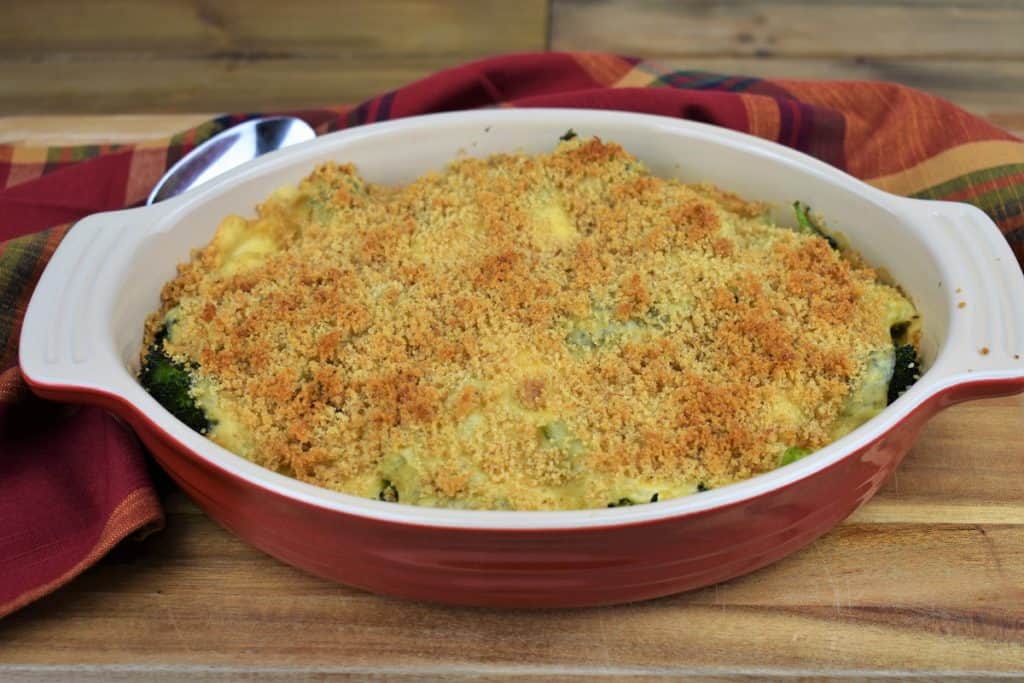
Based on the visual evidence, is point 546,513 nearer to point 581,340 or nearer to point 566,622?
point 566,622

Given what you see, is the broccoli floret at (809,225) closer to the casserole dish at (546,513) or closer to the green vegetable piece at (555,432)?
the casserole dish at (546,513)

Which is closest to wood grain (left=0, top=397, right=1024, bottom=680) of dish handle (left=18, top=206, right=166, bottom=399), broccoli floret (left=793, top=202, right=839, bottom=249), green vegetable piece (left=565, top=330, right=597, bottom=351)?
dish handle (left=18, top=206, right=166, bottom=399)

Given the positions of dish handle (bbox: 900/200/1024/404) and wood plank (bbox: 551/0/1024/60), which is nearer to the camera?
dish handle (bbox: 900/200/1024/404)

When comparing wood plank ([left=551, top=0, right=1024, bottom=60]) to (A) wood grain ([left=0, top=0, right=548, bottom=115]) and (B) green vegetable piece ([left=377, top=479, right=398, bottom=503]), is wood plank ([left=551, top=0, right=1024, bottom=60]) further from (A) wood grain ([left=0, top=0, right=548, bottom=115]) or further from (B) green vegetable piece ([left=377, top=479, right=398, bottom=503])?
(B) green vegetable piece ([left=377, top=479, right=398, bottom=503])

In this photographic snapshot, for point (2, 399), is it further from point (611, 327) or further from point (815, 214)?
point (815, 214)

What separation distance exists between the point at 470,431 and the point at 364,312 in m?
0.32

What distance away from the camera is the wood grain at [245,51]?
3736 mm

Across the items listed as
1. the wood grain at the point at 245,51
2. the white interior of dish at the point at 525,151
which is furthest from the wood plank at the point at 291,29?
the white interior of dish at the point at 525,151

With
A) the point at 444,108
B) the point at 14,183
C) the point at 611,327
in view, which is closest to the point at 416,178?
the point at 444,108

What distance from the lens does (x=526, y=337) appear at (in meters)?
1.82

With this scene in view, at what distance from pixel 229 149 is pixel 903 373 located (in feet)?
5.32

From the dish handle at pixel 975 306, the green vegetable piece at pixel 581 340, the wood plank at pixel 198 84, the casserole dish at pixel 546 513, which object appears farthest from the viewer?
the wood plank at pixel 198 84

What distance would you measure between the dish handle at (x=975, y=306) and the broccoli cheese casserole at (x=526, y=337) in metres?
0.14

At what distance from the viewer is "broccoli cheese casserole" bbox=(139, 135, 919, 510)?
1.65 m
